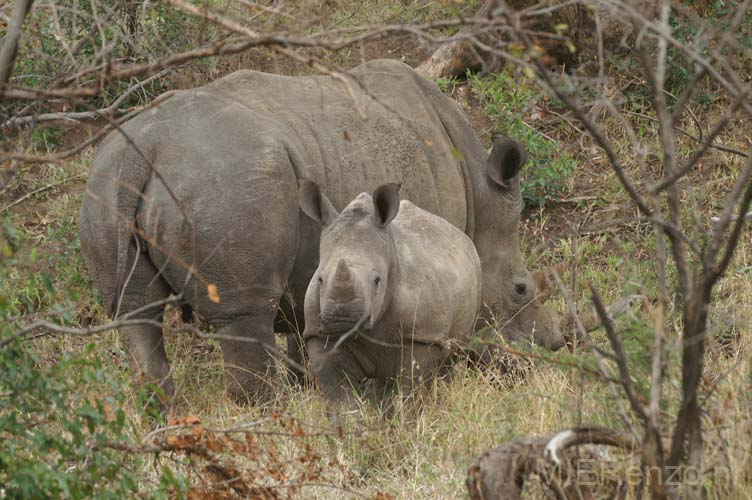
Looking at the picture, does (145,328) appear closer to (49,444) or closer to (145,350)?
(145,350)

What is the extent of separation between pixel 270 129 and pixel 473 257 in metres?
1.38

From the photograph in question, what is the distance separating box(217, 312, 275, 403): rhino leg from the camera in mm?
6797

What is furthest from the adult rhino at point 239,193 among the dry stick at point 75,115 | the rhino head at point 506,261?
the dry stick at point 75,115

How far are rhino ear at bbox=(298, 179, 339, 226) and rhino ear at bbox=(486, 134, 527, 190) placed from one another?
6.22 feet

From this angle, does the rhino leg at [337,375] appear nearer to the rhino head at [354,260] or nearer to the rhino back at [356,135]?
the rhino head at [354,260]

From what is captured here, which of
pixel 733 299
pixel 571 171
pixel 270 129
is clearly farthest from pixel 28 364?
pixel 571 171

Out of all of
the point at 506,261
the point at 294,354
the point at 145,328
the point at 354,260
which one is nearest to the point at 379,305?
the point at 354,260

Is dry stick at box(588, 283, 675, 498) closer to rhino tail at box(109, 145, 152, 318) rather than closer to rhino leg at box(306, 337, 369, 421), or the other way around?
rhino leg at box(306, 337, 369, 421)

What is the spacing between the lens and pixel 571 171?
384 inches

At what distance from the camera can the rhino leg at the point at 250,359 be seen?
22.3ft

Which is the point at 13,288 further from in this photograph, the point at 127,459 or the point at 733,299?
the point at 733,299

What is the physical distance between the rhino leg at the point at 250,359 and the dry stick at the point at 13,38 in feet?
9.51

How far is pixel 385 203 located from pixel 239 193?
2.95 ft

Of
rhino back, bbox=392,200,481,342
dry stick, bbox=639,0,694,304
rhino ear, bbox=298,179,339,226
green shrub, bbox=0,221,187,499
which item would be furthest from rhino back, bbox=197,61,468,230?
dry stick, bbox=639,0,694,304
